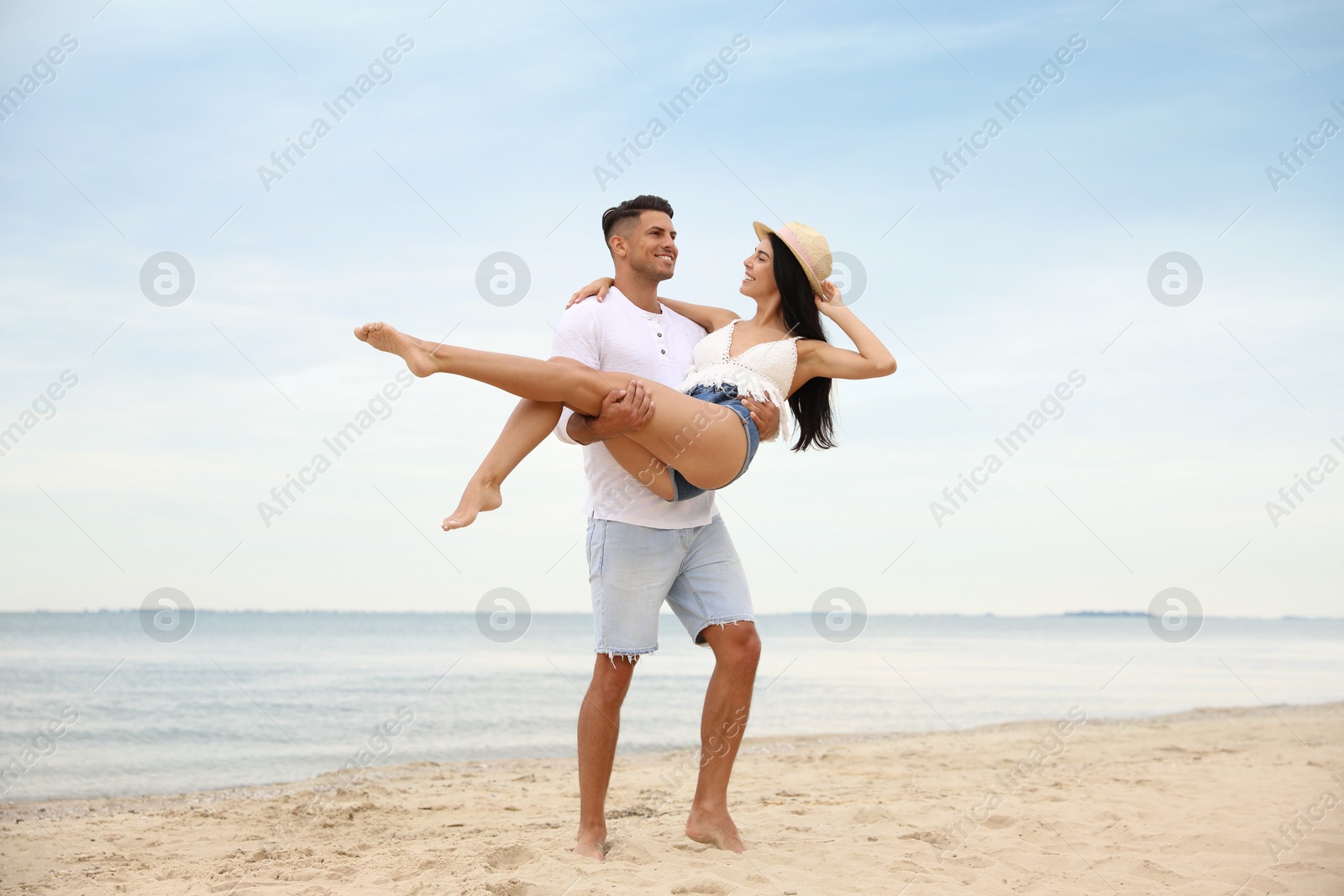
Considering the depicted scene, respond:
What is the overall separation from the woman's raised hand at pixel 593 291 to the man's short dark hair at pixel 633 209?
0.20 metres

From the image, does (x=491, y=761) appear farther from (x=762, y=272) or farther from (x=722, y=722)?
(x=762, y=272)

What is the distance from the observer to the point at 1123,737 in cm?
851

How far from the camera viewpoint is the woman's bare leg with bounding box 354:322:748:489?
10.7 feet

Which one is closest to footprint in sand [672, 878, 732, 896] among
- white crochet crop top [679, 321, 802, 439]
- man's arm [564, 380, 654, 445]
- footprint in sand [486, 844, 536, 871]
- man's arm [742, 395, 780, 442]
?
footprint in sand [486, 844, 536, 871]

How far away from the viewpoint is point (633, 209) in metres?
3.92

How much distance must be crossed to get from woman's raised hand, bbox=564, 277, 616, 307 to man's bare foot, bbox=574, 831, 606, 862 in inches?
79.8

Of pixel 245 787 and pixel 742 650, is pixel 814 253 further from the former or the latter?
pixel 245 787

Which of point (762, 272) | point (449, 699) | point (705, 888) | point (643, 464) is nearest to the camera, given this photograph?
point (705, 888)

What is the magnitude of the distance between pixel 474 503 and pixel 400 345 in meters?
0.60

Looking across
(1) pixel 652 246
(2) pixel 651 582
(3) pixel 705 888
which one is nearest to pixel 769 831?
(3) pixel 705 888

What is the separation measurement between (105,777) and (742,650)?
611cm

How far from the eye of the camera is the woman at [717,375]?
3301mm

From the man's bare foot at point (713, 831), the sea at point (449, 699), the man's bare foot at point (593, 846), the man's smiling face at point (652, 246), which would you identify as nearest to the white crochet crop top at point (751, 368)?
the man's smiling face at point (652, 246)

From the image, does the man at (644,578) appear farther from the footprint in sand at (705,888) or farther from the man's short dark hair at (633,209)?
the footprint in sand at (705,888)
